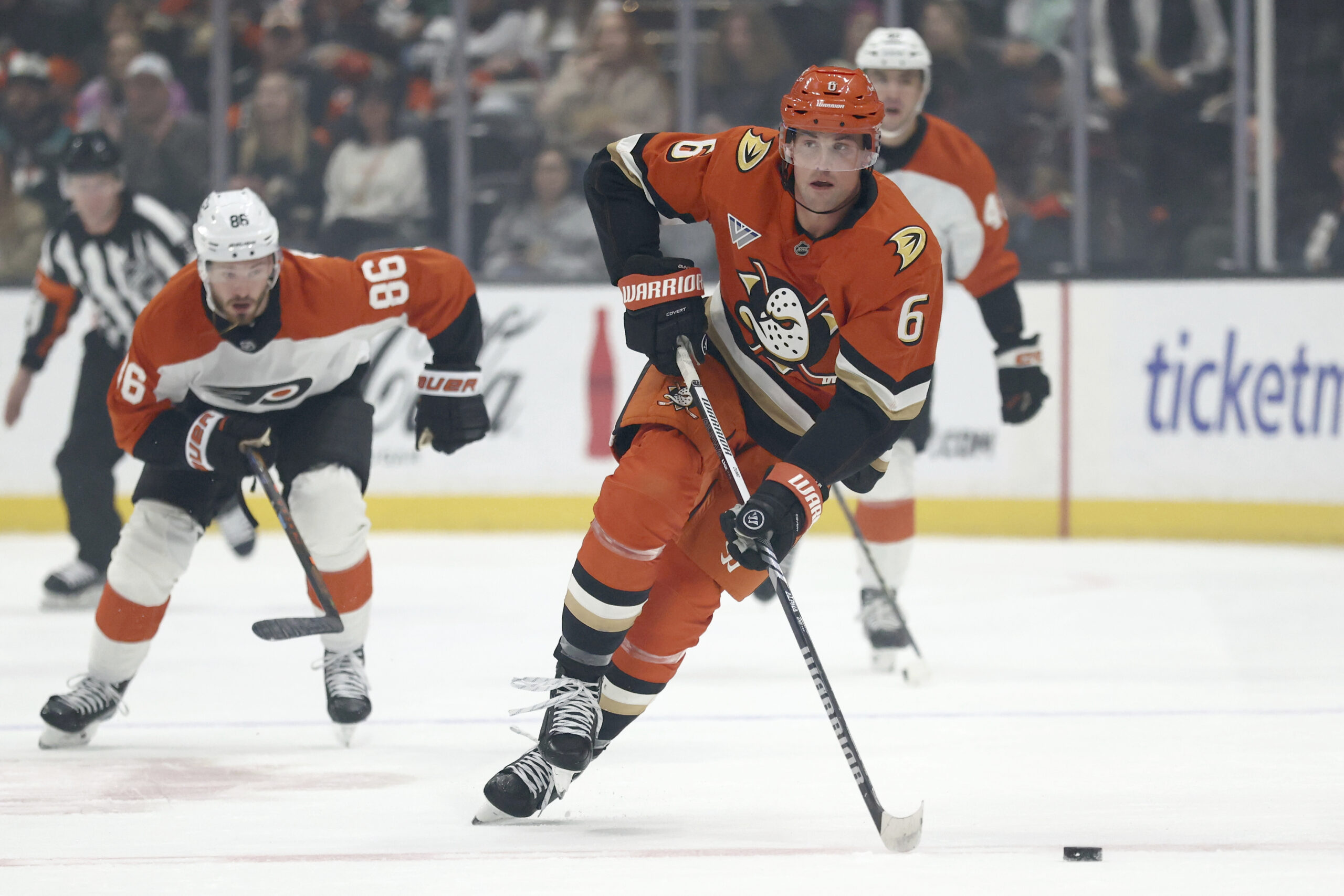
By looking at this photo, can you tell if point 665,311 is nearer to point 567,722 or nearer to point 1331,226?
point 567,722

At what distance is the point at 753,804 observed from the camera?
296cm

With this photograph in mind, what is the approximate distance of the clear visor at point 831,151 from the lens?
2748 mm

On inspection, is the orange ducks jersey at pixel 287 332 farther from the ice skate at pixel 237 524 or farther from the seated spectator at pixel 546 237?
the seated spectator at pixel 546 237

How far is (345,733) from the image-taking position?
11.4ft

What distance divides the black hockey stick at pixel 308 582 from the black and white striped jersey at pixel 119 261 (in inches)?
77.4

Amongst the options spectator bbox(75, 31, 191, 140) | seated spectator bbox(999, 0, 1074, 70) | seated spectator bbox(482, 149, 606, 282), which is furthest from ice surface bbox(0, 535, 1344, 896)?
spectator bbox(75, 31, 191, 140)

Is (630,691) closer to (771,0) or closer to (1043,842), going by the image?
(1043,842)

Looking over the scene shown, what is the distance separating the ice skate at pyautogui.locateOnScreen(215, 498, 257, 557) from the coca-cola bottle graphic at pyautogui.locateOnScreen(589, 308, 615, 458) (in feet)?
10.2

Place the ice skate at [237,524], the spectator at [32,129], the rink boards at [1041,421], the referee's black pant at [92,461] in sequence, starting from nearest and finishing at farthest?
the ice skate at [237,524] → the referee's black pant at [92,461] → the rink boards at [1041,421] → the spectator at [32,129]

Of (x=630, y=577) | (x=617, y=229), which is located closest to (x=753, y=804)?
(x=630, y=577)

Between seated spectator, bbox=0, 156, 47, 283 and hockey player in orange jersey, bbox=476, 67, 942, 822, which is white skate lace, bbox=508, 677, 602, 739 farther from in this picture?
seated spectator, bbox=0, 156, 47, 283

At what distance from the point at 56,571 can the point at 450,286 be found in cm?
233

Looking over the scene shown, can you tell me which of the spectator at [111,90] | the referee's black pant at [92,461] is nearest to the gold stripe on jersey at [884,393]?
the referee's black pant at [92,461]

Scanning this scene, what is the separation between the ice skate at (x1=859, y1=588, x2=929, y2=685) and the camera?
4.33 meters
